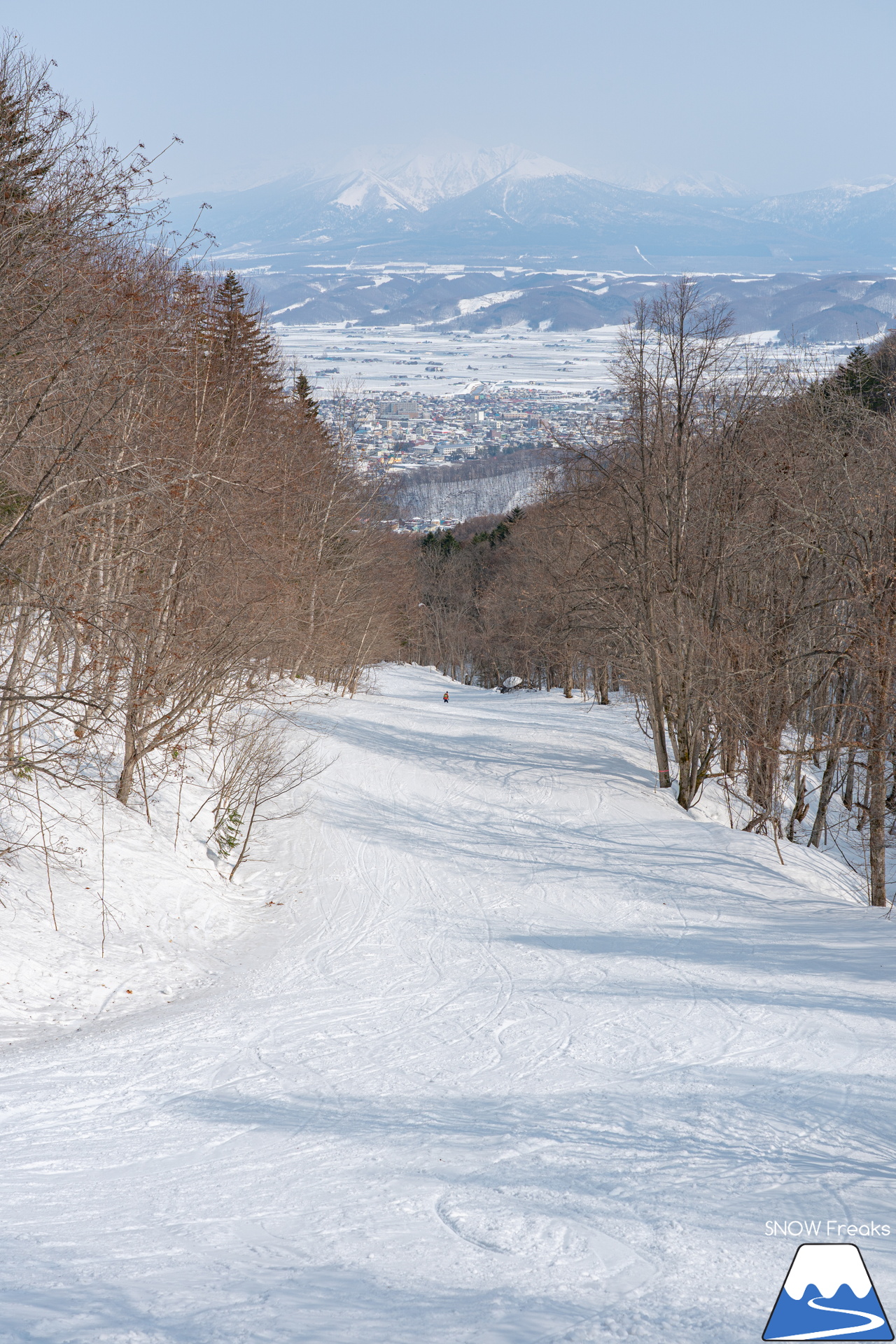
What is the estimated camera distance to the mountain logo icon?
4.32m

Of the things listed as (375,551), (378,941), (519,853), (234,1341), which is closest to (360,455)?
(375,551)

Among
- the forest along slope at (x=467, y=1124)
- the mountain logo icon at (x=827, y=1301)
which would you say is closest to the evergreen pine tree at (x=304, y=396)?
the forest along slope at (x=467, y=1124)

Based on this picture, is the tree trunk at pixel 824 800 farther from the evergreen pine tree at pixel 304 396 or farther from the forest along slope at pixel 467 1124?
the evergreen pine tree at pixel 304 396

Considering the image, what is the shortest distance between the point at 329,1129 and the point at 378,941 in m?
5.44

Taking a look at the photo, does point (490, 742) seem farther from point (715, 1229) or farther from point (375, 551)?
point (715, 1229)

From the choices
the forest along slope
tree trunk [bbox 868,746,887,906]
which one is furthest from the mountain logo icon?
tree trunk [bbox 868,746,887,906]

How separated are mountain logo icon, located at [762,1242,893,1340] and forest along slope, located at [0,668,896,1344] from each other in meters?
0.10

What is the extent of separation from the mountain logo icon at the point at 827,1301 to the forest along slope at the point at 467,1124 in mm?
101

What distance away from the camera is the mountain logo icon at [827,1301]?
14.2 ft

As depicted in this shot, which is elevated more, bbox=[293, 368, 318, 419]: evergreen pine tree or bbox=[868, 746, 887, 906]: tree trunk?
bbox=[293, 368, 318, 419]: evergreen pine tree

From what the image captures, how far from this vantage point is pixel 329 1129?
265 inches

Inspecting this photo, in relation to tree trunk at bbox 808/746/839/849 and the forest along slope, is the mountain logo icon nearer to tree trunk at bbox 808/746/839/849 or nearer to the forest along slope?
the forest along slope

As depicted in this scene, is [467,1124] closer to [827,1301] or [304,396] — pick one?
[827,1301]

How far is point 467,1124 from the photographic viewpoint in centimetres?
686
